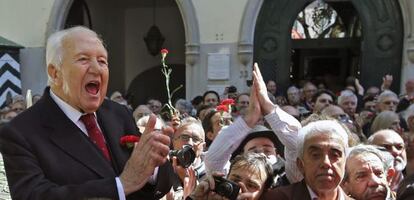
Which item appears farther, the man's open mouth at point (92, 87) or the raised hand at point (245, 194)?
the raised hand at point (245, 194)

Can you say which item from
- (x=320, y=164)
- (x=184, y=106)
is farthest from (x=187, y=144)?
(x=184, y=106)

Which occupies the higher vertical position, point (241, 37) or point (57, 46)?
point (241, 37)

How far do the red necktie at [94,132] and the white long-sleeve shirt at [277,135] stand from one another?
2.39ft

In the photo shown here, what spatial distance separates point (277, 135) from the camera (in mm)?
2127

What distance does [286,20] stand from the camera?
7.08 m

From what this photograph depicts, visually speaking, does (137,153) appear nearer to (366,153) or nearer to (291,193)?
(291,193)

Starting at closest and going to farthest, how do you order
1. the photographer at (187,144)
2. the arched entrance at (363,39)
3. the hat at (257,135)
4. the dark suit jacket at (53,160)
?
the dark suit jacket at (53,160)
the hat at (257,135)
the photographer at (187,144)
the arched entrance at (363,39)

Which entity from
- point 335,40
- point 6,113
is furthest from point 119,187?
point 335,40

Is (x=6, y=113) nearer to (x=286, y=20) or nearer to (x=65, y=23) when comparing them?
(x=65, y=23)

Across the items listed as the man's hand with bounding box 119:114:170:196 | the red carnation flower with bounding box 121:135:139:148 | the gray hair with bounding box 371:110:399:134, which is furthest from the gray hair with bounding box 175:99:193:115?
the man's hand with bounding box 119:114:170:196

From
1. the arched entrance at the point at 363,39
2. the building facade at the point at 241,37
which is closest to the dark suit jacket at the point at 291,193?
the building facade at the point at 241,37

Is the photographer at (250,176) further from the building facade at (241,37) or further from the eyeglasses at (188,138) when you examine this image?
the building facade at (241,37)

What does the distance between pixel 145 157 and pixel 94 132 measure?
32 cm

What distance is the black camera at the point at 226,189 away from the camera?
5.37 ft
